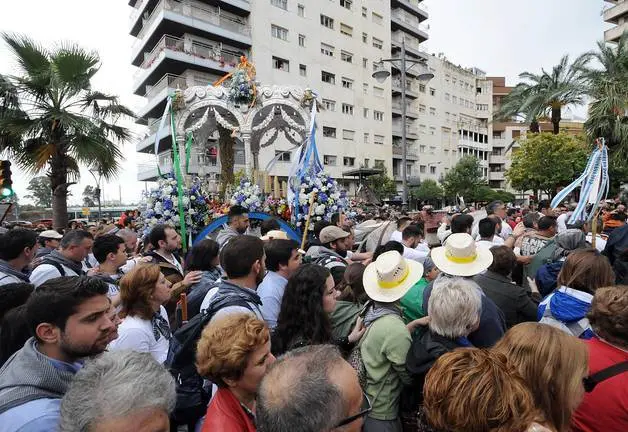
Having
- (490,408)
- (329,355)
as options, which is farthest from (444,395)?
(329,355)

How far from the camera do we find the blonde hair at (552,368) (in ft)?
5.57

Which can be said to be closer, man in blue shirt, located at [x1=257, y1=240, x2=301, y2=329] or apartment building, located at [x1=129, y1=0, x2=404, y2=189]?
man in blue shirt, located at [x1=257, y1=240, x2=301, y2=329]

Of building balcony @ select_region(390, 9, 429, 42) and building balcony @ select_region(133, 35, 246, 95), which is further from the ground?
building balcony @ select_region(390, 9, 429, 42)

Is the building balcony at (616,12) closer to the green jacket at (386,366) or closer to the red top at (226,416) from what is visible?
the green jacket at (386,366)

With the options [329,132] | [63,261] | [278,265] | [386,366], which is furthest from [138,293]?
[329,132]

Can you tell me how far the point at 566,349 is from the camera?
1.75 metres

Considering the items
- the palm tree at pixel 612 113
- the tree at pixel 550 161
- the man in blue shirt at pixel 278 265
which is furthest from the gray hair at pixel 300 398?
the tree at pixel 550 161

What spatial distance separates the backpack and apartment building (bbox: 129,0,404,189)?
71.6 feet

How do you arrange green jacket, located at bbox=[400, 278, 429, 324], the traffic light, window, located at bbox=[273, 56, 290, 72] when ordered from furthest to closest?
1. window, located at bbox=[273, 56, 290, 72]
2. the traffic light
3. green jacket, located at bbox=[400, 278, 429, 324]

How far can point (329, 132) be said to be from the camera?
36594mm

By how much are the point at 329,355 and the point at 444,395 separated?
1.34ft

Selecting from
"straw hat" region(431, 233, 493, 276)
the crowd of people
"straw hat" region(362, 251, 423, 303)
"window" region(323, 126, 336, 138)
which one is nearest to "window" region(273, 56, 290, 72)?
"window" region(323, 126, 336, 138)

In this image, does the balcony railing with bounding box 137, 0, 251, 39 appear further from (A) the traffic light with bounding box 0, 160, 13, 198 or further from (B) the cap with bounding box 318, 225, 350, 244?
(B) the cap with bounding box 318, 225, 350, 244

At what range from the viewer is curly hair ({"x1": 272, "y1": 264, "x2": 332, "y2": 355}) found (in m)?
2.69
